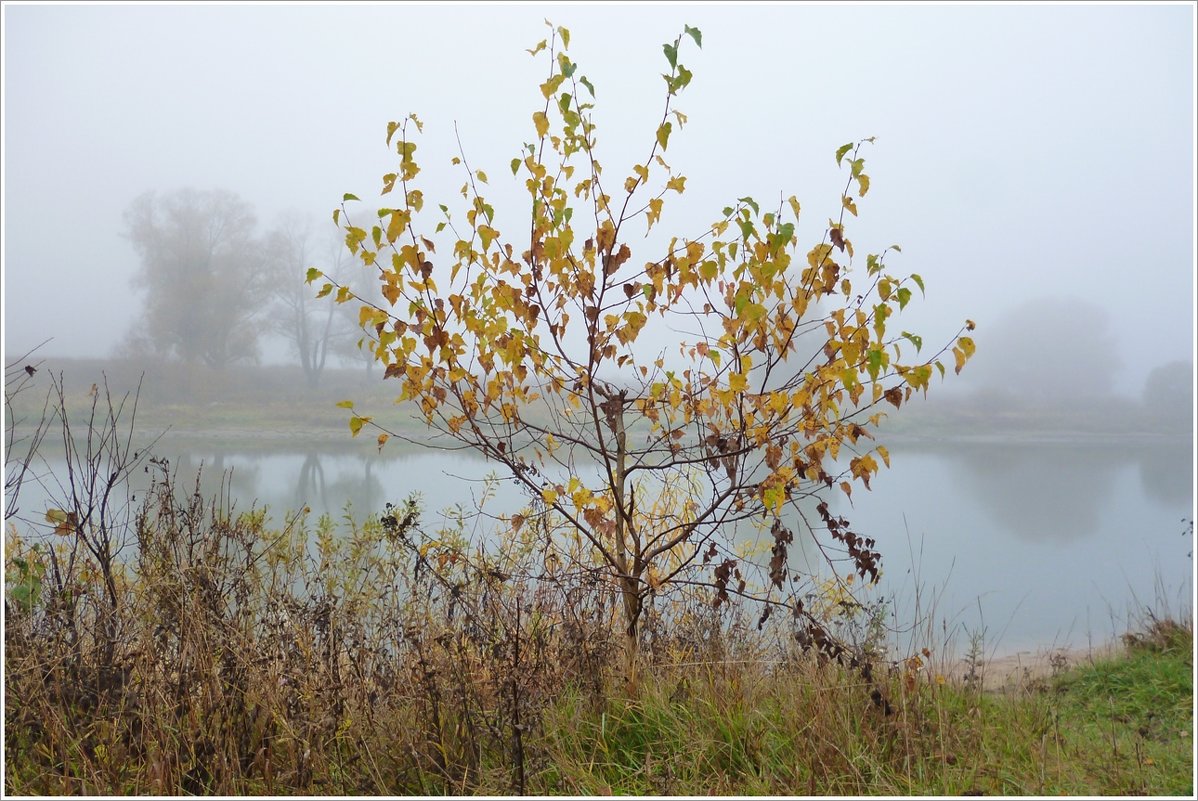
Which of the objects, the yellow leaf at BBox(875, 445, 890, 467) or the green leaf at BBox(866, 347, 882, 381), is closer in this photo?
the green leaf at BBox(866, 347, 882, 381)

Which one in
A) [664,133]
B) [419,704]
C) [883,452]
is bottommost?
[419,704]

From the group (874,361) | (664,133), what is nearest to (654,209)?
(664,133)

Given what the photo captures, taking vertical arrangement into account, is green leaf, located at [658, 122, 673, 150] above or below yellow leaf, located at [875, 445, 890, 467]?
above

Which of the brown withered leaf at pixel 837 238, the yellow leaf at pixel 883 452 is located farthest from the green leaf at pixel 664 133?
the yellow leaf at pixel 883 452

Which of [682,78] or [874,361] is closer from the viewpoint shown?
[874,361]

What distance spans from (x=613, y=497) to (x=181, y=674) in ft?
5.06

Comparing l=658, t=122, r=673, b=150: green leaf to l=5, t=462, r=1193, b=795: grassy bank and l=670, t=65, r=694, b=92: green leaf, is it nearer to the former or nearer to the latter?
l=670, t=65, r=694, b=92: green leaf

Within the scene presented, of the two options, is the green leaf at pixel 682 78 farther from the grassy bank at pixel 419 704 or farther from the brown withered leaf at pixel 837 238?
the grassy bank at pixel 419 704

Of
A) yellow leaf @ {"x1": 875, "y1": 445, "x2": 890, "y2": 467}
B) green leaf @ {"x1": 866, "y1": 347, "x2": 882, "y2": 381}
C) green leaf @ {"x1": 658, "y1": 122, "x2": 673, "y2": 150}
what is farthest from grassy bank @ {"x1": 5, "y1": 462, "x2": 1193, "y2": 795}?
green leaf @ {"x1": 658, "y1": 122, "x2": 673, "y2": 150}

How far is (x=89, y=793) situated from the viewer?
8.32ft

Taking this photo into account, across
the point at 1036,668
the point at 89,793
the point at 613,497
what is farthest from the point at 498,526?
the point at 1036,668

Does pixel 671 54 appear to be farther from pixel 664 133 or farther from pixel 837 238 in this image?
pixel 837 238

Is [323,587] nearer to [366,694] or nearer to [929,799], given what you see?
A: [366,694]

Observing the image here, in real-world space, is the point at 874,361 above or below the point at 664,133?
below
